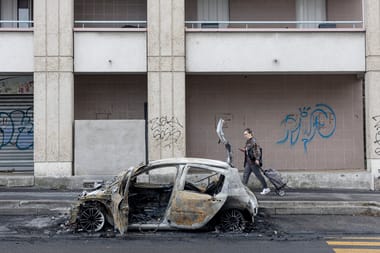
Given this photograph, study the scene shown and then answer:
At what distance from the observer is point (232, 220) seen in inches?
299

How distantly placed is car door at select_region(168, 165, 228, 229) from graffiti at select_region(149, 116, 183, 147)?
5.02m

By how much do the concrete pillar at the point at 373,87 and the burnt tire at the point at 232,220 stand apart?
656cm

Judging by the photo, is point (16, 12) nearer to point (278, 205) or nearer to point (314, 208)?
point (278, 205)

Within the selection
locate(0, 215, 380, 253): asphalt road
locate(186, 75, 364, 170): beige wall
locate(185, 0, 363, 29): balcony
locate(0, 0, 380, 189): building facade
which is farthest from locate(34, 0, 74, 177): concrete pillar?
locate(185, 0, 363, 29): balcony

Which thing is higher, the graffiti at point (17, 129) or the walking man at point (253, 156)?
the graffiti at point (17, 129)

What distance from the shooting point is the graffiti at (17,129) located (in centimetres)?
1426

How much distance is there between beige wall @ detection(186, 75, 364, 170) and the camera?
48.3ft

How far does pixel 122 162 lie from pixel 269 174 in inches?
171

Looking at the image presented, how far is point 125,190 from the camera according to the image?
7246 millimetres

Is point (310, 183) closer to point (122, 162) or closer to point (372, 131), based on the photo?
point (372, 131)

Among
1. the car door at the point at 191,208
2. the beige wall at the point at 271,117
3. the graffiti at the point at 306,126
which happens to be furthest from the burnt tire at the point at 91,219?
the graffiti at the point at 306,126

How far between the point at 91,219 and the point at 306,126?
30.8ft

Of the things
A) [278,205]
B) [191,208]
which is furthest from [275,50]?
[191,208]

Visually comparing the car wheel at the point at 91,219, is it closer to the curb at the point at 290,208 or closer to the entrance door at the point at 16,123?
the curb at the point at 290,208
